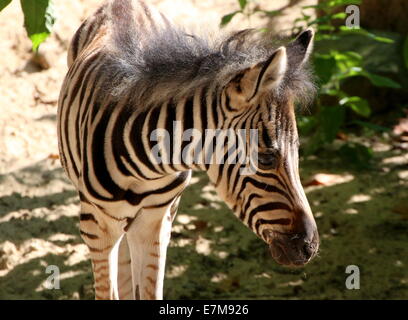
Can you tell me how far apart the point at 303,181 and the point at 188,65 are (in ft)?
12.1

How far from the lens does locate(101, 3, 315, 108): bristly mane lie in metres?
3.94

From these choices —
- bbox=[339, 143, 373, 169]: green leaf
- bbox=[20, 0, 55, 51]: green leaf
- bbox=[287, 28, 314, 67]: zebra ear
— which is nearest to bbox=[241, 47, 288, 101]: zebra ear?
bbox=[287, 28, 314, 67]: zebra ear

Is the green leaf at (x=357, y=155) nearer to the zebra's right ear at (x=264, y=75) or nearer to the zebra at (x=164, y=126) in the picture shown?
the zebra at (x=164, y=126)

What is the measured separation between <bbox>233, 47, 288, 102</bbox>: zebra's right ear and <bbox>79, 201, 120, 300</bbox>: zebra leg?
4.95 feet

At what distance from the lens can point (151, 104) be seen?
4.20 metres

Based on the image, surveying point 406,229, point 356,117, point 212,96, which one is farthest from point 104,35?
point 356,117

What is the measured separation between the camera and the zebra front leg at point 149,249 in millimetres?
4957

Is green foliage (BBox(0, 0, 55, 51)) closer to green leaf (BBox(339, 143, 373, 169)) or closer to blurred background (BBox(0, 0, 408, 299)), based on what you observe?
blurred background (BBox(0, 0, 408, 299))

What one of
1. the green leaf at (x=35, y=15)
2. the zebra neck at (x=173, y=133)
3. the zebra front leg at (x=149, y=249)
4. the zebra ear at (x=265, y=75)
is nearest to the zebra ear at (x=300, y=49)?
the zebra ear at (x=265, y=75)

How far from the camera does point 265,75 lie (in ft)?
12.0

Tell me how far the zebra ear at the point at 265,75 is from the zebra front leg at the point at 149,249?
1424mm

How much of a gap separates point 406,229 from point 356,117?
197cm

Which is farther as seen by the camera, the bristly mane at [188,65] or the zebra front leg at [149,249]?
the zebra front leg at [149,249]

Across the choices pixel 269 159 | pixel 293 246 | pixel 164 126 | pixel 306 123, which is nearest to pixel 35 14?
pixel 164 126
